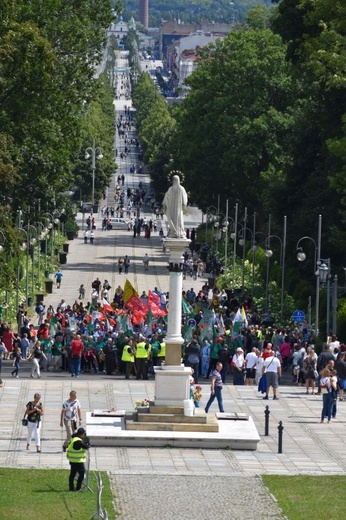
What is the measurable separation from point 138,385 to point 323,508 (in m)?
16.9

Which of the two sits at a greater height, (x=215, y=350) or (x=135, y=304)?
(x=135, y=304)

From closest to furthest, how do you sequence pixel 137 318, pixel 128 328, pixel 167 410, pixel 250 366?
pixel 167 410 → pixel 250 366 → pixel 128 328 → pixel 137 318

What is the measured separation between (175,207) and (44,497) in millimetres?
11107

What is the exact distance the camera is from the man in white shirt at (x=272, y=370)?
148 ft

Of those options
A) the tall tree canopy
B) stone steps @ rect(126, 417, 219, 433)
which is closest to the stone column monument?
stone steps @ rect(126, 417, 219, 433)

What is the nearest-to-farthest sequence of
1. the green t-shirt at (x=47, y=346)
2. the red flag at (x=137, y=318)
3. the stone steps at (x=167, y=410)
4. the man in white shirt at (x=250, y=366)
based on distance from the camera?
the stone steps at (x=167, y=410) → the man in white shirt at (x=250, y=366) → the green t-shirt at (x=47, y=346) → the red flag at (x=137, y=318)

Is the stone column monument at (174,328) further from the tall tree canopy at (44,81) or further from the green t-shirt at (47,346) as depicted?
the tall tree canopy at (44,81)

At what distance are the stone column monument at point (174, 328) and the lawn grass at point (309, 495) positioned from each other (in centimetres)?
592

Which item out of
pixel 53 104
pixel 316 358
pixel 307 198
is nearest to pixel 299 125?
pixel 307 198

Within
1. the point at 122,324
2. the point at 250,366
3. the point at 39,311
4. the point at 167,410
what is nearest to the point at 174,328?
the point at 167,410

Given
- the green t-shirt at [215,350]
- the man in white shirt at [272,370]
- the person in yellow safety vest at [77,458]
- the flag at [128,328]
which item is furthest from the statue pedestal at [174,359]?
the flag at [128,328]

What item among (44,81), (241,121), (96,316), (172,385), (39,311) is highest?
(44,81)

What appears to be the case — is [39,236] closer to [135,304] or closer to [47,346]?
[135,304]

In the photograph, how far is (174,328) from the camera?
41.6 meters
